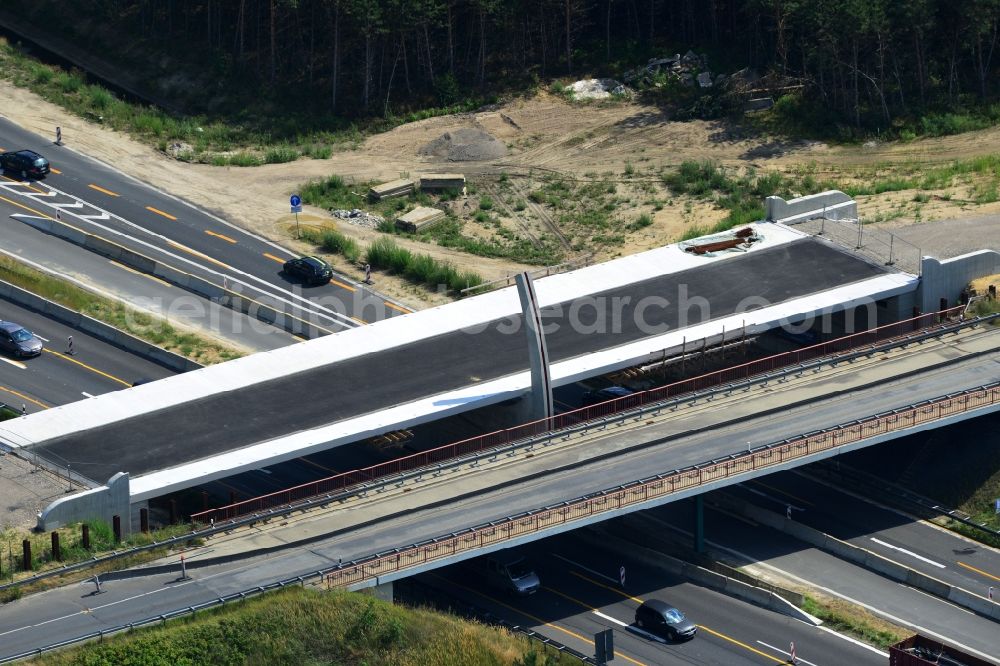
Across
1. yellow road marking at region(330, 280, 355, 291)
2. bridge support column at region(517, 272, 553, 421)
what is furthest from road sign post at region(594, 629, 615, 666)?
yellow road marking at region(330, 280, 355, 291)

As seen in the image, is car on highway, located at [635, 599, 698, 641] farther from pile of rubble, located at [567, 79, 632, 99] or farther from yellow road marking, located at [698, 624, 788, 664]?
pile of rubble, located at [567, 79, 632, 99]

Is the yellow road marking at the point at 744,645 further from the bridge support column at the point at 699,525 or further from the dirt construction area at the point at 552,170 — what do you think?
the dirt construction area at the point at 552,170

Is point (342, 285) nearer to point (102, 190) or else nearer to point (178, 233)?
point (178, 233)

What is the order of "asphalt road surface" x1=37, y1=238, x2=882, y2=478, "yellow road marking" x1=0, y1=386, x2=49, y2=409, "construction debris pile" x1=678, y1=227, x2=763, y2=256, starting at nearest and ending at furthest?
"asphalt road surface" x1=37, y1=238, x2=882, y2=478 → "yellow road marking" x1=0, y1=386, x2=49, y2=409 → "construction debris pile" x1=678, y1=227, x2=763, y2=256

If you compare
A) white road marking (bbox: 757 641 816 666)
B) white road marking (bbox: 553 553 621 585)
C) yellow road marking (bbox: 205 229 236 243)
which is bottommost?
white road marking (bbox: 757 641 816 666)

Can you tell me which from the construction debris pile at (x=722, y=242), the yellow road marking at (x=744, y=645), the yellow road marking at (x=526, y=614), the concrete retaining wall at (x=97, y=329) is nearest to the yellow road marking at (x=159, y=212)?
the concrete retaining wall at (x=97, y=329)

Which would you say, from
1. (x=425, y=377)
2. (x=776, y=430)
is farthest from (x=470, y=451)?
(x=776, y=430)
